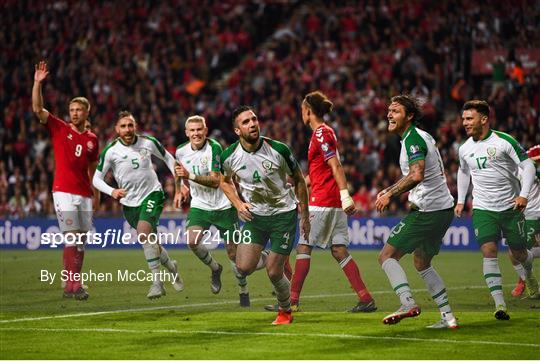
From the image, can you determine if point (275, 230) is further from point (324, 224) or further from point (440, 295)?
point (440, 295)

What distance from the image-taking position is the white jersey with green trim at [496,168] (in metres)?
11.3

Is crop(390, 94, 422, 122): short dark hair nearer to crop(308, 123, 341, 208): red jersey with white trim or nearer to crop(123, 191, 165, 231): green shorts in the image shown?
crop(308, 123, 341, 208): red jersey with white trim

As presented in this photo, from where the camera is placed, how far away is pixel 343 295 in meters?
14.1

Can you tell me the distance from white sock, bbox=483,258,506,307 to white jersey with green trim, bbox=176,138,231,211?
4062mm

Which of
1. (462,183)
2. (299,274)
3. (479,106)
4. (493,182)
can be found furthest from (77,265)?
(479,106)

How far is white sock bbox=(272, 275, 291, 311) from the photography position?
10718mm

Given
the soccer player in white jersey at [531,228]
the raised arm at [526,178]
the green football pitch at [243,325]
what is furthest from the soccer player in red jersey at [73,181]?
the raised arm at [526,178]

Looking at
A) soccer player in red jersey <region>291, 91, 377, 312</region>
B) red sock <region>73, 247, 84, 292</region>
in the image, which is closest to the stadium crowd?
red sock <region>73, 247, 84, 292</region>

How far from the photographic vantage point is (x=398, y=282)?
1027 cm

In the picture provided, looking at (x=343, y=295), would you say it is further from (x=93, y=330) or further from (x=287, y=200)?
(x=93, y=330)

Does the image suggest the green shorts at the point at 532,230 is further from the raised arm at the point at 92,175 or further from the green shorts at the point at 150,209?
the raised arm at the point at 92,175

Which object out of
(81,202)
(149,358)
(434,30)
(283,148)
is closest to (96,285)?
(81,202)

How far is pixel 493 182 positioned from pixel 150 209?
4.71 meters

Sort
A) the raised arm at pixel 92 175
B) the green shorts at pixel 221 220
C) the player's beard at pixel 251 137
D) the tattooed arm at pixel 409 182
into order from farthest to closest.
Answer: the raised arm at pixel 92 175 → the green shorts at pixel 221 220 → the player's beard at pixel 251 137 → the tattooed arm at pixel 409 182
